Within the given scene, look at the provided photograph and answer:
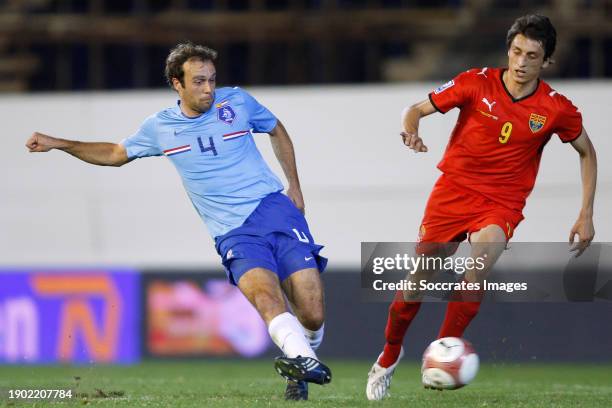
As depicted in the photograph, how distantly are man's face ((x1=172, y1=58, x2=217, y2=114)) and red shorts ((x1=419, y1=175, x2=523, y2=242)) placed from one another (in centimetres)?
155

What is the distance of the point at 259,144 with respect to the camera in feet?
50.3

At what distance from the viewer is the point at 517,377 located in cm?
1137

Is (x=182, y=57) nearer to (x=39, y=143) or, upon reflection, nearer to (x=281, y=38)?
(x=39, y=143)

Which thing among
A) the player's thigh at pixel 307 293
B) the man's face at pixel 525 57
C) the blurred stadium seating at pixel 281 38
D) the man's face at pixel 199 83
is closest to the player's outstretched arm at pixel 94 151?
the man's face at pixel 199 83

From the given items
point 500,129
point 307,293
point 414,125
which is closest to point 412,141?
point 414,125

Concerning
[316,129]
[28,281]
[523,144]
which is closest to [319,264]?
[523,144]

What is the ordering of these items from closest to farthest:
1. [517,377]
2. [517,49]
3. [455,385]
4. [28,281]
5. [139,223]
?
[455,385], [517,49], [517,377], [28,281], [139,223]

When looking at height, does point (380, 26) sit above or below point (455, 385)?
above

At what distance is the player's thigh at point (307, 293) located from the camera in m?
7.01

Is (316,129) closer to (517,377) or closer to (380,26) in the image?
(380,26)

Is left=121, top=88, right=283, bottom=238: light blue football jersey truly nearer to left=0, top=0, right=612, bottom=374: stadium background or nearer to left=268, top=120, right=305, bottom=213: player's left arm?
left=268, top=120, right=305, bottom=213: player's left arm

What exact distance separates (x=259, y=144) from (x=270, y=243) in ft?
27.3

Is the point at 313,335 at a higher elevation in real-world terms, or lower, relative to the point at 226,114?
lower

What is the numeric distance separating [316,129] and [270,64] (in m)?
1.21
